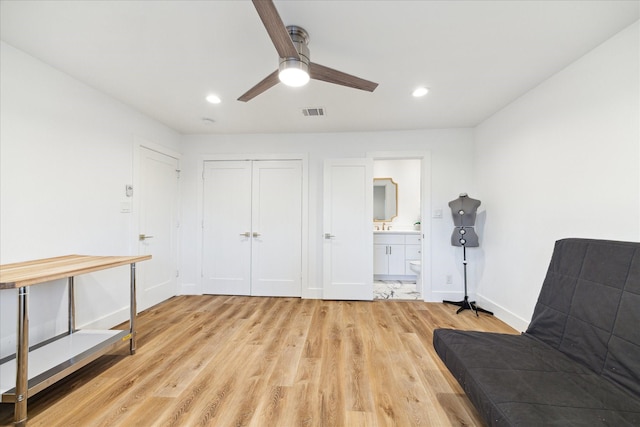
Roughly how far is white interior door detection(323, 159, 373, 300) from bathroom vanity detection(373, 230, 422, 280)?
124 centimetres

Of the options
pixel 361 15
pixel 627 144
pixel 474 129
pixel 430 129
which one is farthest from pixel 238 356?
pixel 474 129

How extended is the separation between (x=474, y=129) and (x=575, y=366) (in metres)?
3.09

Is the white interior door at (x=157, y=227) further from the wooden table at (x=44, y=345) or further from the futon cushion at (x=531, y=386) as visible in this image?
the futon cushion at (x=531, y=386)

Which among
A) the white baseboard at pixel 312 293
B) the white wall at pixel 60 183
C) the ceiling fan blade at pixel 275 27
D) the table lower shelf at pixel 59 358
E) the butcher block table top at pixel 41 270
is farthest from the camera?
the white baseboard at pixel 312 293

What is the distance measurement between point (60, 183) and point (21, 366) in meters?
1.52

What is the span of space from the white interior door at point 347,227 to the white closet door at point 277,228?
1.47 feet

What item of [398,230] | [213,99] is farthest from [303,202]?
[398,230]

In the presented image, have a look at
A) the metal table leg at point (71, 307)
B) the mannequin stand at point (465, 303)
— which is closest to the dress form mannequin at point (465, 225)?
the mannequin stand at point (465, 303)

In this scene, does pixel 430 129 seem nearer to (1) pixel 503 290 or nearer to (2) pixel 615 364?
(1) pixel 503 290

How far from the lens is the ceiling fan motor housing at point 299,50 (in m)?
1.58

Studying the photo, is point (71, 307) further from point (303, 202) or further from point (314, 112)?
point (314, 112)

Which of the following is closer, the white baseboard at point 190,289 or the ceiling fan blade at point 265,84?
the ceiling fan blade at point 265,84

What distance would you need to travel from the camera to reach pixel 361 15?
5.19 feet

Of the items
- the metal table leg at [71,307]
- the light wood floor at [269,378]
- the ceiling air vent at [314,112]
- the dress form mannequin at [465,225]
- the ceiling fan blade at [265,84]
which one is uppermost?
the ceiling air vent at [314,112]
